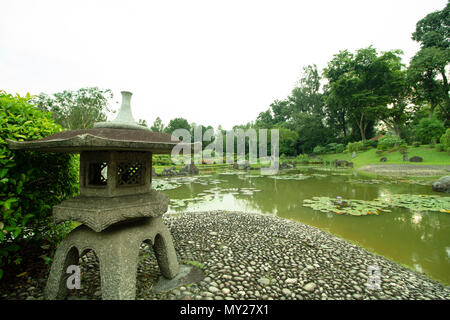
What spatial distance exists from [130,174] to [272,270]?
2331 millimetres

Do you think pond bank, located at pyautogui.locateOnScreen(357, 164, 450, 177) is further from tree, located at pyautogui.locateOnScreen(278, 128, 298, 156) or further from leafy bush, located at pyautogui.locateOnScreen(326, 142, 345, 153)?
tree, located at pyautogui.locateOnScreen(278, 128, 298, 156)

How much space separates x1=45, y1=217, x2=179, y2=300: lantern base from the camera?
6.80 feet

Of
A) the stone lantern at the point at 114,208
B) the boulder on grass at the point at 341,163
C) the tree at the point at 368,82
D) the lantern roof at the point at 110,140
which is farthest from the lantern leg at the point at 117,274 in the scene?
the tree at the point at 368,82

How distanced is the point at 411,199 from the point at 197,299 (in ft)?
29.3

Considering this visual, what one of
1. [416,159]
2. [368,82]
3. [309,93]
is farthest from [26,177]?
[309,93]

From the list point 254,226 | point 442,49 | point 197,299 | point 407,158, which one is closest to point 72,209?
point 197,299

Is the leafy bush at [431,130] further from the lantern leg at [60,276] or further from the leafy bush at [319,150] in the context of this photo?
the lantern leg at [60,276]

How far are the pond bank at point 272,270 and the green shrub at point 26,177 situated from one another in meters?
0.77

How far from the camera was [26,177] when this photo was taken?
2.27 metres

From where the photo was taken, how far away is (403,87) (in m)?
26.5

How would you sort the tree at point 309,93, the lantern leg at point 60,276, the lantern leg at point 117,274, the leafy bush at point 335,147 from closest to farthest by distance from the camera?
the lantern leg at point 117,274 < the lantern leg at point 60,276 < the leafy bush at point 335,147 < the tree at point 309,93

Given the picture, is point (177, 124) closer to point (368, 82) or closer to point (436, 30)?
point (368, 82)

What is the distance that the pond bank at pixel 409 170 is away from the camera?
14.9 m
